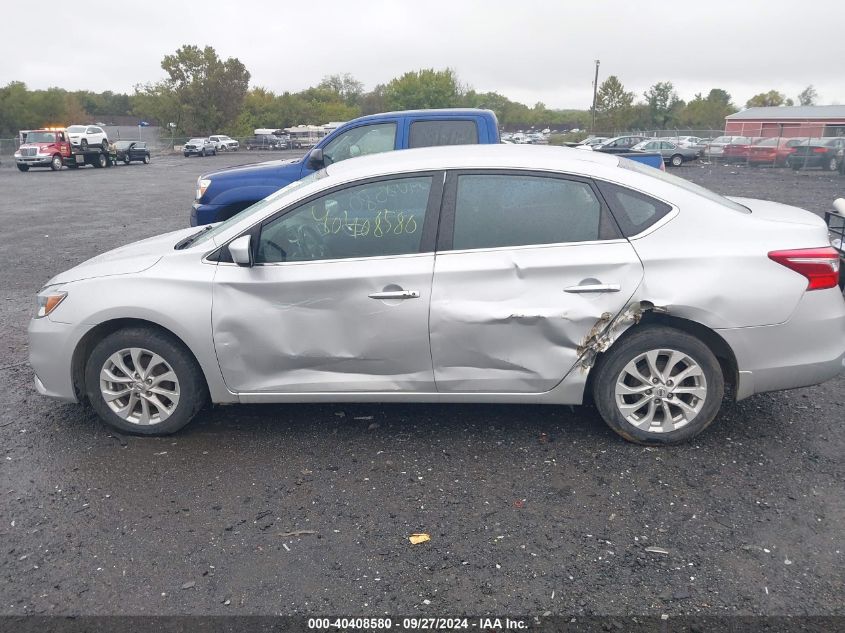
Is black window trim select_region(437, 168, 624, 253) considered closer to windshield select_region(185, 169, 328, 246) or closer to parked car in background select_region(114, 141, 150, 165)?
windshield select_region(185, 169, 328, 246)

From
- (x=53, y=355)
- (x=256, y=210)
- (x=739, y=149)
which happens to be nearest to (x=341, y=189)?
(x=256, y=210)

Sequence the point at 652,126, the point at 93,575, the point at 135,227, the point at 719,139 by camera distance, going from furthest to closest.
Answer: the point at 652,126
the point at 719,139
the point at 135,227
the point at 93,575

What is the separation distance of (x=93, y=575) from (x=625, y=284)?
9.86 feet

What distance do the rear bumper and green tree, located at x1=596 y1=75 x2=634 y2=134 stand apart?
68.8 m

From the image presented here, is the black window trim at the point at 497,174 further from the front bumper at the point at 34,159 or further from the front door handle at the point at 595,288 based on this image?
the front bumper at the point at 34,159

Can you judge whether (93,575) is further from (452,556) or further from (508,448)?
(508,448)

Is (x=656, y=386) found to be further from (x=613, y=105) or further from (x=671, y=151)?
(x=613, y=105)

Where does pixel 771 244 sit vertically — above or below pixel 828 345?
above

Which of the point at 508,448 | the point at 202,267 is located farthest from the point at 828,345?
the point at 202,267

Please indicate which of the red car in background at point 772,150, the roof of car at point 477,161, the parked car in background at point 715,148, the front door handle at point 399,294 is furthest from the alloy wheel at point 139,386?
the parked car in background at point 715,148

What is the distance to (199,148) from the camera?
53312 mm

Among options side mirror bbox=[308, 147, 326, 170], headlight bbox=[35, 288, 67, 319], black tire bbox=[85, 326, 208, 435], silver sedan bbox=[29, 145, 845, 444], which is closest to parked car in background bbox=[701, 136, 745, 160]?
side mirror bbox=[308, 147, 326, 170]

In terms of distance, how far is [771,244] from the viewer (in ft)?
12.5

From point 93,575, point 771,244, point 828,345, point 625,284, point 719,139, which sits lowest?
point 93,575
